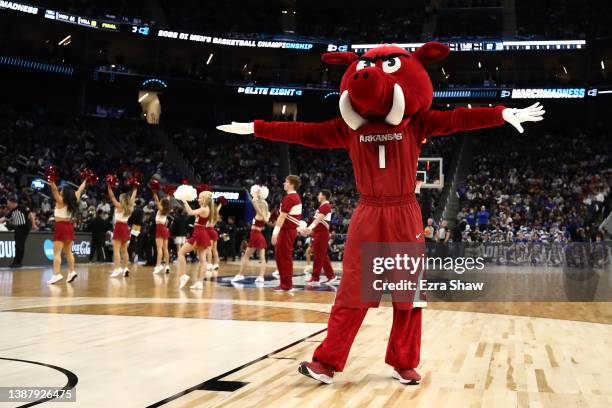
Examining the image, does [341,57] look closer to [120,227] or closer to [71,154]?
[120,227]

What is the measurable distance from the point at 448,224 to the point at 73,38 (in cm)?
1941

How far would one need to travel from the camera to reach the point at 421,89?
4.53 m

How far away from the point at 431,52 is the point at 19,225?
14.2 meters

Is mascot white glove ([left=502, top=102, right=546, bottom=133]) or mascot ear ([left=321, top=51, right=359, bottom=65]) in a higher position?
mascot ear ([left=321, top=51, right=359, bottom=65])

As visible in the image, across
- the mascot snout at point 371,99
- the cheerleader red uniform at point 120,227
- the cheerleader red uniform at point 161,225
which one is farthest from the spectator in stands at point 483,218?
the mascot snout at point 371,99

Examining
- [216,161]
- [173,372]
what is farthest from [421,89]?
[216,161]

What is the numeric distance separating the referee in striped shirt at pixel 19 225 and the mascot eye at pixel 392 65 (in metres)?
13.8

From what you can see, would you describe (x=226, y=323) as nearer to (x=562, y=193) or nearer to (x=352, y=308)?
(x=352, y=308)

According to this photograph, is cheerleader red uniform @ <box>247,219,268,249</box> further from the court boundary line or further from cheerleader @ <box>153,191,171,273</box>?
the court boundary line

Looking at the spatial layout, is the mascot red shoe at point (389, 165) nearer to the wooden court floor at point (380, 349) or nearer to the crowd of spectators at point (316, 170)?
the wooden court floor at point (380, 349)

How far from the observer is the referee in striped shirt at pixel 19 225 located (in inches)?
640

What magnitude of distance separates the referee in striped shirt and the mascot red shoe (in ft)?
44.8

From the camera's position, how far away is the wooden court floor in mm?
3875

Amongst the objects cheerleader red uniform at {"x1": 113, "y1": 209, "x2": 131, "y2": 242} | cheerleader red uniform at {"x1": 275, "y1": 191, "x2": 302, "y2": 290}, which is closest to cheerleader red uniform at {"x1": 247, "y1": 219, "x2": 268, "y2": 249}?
cheerleader red uniform at {"x1": 275, "y1": 191, "x2": 302, "y2": 290}
